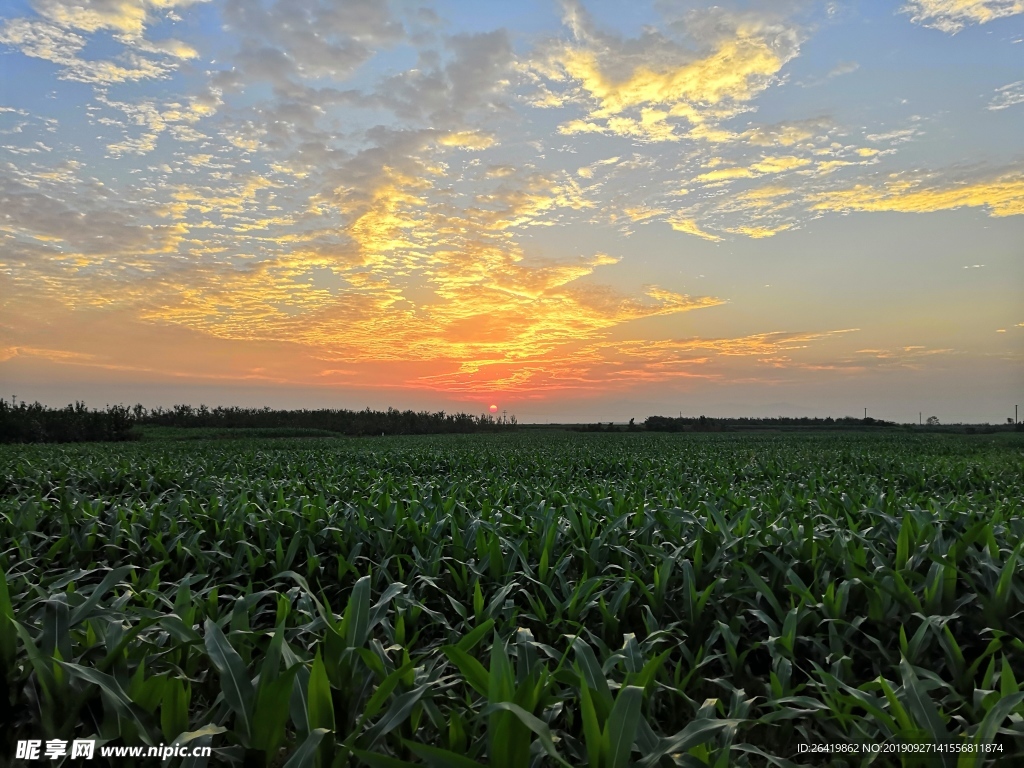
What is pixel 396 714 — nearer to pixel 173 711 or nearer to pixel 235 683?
pixel 235 683

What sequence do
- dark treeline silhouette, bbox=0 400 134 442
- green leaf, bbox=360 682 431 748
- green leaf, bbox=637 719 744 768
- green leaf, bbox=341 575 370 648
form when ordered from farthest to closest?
dark treeline silhouette, bbox=0 400 134 442, green leaf, bbox=341 575 370 648, green leaf, bbox=360 682 431 748, green leaf, bbox=637 719 744 768

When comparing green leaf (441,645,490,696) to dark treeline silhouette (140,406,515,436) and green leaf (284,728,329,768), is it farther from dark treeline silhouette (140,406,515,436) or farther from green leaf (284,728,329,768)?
dark treeline silhouette (140,406,515,436)

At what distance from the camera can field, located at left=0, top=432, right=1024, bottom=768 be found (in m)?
1.65

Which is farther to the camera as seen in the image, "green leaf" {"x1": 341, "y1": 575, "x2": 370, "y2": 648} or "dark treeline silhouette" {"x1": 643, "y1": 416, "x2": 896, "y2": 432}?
"dark treeline silhouette" {"x1": 643, "y1": 416, "x2": 896, "y2": 432}

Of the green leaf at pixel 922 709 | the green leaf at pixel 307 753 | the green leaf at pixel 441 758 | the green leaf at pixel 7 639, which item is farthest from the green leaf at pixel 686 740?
the green leaf at pixel 7 639

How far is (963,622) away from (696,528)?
1.47 m

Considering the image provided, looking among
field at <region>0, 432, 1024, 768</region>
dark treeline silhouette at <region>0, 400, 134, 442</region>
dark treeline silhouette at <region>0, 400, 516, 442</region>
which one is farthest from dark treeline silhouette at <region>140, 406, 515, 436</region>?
field at <region>0, 432, 1024, 768</region>

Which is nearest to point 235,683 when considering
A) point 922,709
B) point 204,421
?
point 922,709

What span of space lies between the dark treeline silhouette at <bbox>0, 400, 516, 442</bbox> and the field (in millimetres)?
26197

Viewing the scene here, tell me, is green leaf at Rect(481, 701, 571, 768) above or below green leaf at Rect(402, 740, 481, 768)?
above

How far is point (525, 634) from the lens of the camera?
6.72 feet

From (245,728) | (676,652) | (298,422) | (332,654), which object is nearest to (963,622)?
(676,652)

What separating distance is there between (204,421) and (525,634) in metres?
43.9

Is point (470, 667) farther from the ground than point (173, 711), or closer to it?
farther from the ground
